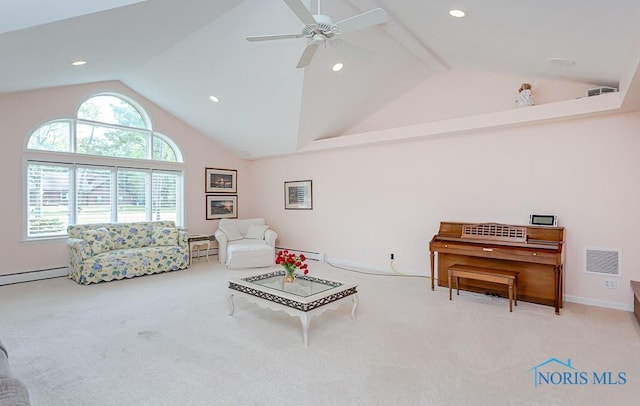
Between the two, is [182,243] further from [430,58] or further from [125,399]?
[430,58]

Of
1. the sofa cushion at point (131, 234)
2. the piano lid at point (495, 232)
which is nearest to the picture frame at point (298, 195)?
the sofa cushion at point (131, 234)

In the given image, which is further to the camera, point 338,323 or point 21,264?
point 21,264

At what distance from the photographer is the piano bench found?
3.77 meters

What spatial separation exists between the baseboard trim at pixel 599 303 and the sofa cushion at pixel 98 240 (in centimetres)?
664

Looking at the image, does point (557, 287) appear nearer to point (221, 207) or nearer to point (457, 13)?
point (457, 13)

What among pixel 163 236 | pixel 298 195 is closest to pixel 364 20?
pixel 298 195

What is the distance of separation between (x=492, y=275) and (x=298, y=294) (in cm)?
228

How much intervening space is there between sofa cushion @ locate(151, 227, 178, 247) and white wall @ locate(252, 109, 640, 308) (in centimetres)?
238

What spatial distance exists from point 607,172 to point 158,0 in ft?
16.7

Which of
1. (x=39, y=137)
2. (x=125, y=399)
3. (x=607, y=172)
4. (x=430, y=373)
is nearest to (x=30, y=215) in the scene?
(x=39, y=137)

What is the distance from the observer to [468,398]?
216cm

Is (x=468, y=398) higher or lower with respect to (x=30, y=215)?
lower

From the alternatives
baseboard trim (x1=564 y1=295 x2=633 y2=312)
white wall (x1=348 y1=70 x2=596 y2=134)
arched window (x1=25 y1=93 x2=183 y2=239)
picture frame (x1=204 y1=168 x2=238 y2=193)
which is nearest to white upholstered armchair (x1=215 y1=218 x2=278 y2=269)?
picture frame (x1=204 y1=168 x2=238 y2=193)

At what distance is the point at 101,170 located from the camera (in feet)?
19.7
